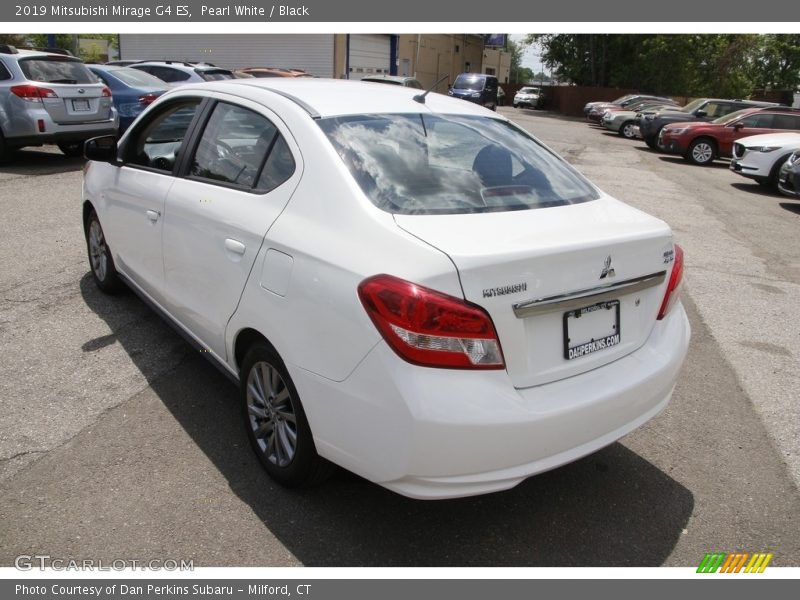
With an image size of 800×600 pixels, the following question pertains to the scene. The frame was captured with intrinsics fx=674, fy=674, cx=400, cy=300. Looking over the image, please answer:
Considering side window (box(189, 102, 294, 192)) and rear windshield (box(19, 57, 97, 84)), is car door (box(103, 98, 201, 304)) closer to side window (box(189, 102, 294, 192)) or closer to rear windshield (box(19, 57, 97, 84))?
side window (box(189, 102, 294, 192))

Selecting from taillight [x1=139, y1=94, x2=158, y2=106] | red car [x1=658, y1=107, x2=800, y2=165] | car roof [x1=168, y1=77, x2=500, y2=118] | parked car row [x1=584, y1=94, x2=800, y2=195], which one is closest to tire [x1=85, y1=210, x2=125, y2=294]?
car roof [x1=168, y1=77, x2=500, y2=118]

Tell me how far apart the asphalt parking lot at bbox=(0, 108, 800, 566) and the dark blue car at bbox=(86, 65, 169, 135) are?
8365 millimetres

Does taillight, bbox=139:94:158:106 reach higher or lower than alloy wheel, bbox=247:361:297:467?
higher

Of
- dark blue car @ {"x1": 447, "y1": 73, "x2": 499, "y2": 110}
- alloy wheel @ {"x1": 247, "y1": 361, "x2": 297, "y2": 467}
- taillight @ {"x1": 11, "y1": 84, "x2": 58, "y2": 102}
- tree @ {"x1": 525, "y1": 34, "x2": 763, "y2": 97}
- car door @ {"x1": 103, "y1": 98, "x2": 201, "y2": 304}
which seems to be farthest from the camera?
tree @ {"x1": 525, "y1": 34, "x2": 763, "y2": 97}

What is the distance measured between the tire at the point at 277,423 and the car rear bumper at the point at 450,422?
0.57 feet

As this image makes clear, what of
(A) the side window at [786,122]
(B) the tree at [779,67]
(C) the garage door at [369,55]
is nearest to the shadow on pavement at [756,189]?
(A) the side window at [786,122]

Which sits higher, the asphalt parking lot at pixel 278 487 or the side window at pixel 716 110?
the side window at pixel 716 110

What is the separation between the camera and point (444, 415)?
90.8 inches

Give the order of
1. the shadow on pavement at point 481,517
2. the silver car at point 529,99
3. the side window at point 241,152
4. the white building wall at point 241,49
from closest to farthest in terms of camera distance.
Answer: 1. the shadow on pavement at point 481,517
2. the side window at point 241,152
3. the white building wall at point 241,49
4. the silver car at point 529,99

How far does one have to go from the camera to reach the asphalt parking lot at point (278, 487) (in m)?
2.80

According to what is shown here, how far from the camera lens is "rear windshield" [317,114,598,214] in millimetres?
2830

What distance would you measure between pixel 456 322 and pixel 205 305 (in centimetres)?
164

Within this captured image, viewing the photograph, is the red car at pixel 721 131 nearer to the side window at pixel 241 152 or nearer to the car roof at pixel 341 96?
the car roof at pixel 341 96

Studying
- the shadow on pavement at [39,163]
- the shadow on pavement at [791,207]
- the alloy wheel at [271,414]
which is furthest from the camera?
the shadow on pavement at [791,207]
